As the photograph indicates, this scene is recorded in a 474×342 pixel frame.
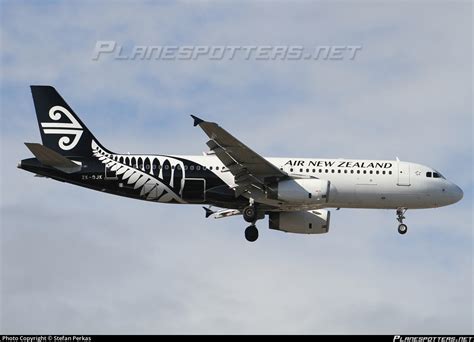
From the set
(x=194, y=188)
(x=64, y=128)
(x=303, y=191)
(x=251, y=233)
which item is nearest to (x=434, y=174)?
(x=303, y=191)

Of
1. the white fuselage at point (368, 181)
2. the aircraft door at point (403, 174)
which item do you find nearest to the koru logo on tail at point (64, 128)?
the white fuselage at point (368, 181)

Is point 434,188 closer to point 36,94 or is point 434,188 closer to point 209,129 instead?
point 209,129

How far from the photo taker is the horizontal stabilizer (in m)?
54.9

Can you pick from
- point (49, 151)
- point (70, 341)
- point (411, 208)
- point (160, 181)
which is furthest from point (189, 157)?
point (70, 341)

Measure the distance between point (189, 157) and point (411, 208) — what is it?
39.8ft

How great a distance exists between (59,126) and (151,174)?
20.1 feet

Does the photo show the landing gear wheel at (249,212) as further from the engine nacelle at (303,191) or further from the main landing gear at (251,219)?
the engine nacelle at (303,191)

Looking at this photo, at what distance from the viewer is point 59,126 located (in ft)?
192

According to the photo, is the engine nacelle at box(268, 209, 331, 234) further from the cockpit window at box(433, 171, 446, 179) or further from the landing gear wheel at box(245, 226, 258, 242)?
the cockpit window at box(433, 171, 446, 179)

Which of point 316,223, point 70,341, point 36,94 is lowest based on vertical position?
point 70,341

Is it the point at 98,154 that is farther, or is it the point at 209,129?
the point at 98,154

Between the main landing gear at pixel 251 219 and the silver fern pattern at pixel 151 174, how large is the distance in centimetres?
342

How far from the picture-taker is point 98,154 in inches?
2258

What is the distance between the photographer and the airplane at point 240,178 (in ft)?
181
